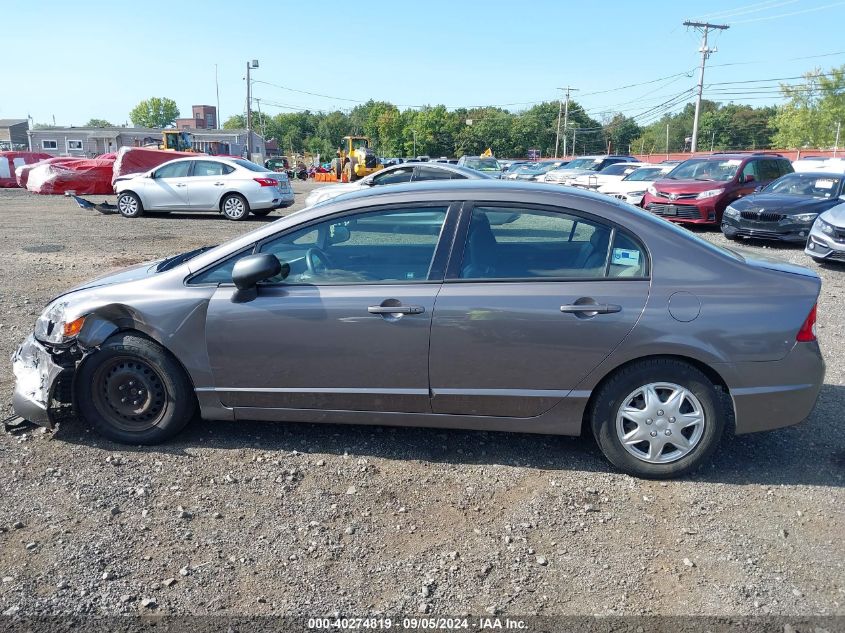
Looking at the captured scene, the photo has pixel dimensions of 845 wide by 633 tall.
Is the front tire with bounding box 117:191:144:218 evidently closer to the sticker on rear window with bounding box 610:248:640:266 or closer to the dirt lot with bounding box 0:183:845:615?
the dirt lot with bounding box 0:183:845:615

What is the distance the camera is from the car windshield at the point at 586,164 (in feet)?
86.7

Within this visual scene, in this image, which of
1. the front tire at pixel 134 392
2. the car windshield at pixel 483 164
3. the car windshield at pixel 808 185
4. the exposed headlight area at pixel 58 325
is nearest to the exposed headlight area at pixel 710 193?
the car windshield at pixel 808 185

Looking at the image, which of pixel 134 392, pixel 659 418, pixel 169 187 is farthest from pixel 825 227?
pixel 169 187

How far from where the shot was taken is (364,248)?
4086mm

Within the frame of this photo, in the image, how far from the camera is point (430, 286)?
148 inches

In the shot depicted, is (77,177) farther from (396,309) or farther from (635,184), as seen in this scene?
(396,309)

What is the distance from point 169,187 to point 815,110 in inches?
3277

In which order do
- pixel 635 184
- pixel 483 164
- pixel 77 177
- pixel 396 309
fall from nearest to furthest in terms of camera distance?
pixel 396 309 < pixel 635 184 < pixel 77 177 < pixel 483 164

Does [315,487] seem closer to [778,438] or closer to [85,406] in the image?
[85,406]

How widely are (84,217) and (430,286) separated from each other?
1679 centimetres

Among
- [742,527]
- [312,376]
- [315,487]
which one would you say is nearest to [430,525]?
[315,487]

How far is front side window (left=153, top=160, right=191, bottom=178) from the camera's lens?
17.3m

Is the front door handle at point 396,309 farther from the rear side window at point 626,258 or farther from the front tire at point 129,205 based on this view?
the front tire at point 129,205

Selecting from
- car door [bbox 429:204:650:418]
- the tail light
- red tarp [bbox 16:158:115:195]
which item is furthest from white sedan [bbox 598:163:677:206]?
red tarp [bbox 16:158:115:195]
